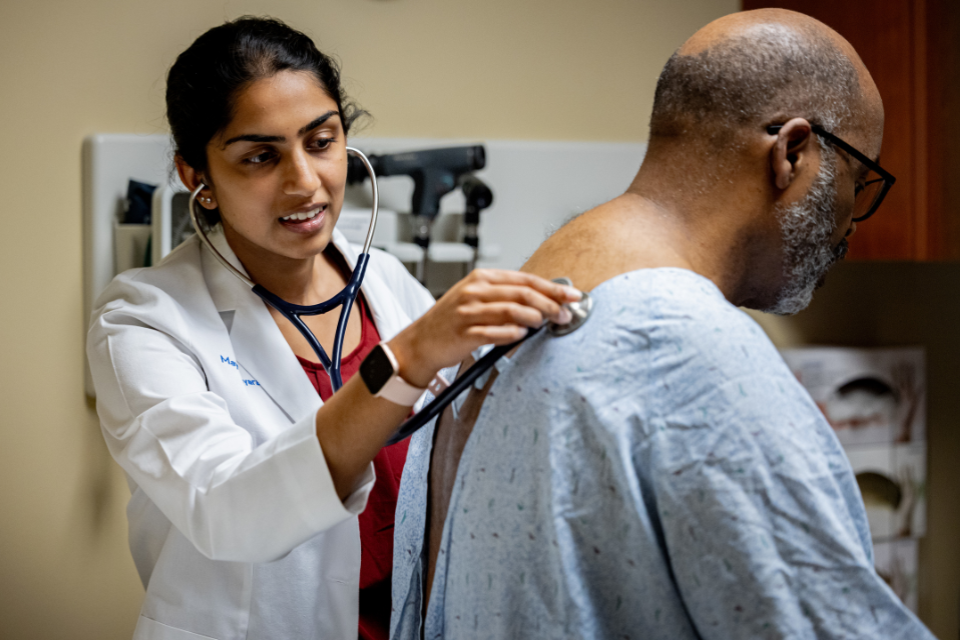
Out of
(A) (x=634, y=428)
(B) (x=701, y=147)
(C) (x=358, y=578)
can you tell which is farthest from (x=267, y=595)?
(B) (x=701, y=147)

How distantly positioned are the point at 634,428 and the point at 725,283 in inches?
10.5

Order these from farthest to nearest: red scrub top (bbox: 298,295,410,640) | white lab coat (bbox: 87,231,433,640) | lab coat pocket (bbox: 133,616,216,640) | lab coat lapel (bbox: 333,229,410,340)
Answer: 1. lab coat lapel (bbox: 333,229,410,340)
2. red scrub top (bbox: 298,295,410,640)
3. lab coat pocket (bbox: 133,616,216,640)
4. white lab coat (bbox: 87,231,433,640)

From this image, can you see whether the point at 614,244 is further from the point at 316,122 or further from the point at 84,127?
the point at 84,127

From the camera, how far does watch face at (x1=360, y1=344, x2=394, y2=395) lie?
0.71 m

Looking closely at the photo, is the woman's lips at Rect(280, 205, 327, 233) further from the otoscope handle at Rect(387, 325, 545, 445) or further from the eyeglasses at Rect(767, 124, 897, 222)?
the eyeglasses at Rect(767, 124, 897, 222)

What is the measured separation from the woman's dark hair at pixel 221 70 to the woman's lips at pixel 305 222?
0.15m

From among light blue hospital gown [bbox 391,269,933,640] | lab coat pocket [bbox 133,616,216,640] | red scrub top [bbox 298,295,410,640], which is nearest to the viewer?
light blue hospital gown [bbox 391,269,933,640]

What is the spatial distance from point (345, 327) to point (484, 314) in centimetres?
47

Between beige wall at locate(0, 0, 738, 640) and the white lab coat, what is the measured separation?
1.84 ft

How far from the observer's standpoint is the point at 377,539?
113 cm

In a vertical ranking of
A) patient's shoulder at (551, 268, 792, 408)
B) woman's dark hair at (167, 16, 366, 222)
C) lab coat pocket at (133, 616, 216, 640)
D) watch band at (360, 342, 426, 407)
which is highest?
woman's dark hair at (167, 16, 366, 222)

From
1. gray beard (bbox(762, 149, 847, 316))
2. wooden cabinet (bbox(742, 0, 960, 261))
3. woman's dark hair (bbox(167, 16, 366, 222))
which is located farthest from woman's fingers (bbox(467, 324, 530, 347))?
wooden cabinet (bbox(742, 0, 960, 261))

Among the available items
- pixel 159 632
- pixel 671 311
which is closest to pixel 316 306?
pixel 159 632

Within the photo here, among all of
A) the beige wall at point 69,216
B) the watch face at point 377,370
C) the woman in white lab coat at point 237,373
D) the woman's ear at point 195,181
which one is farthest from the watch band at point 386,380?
the beige wall at point 69,216
